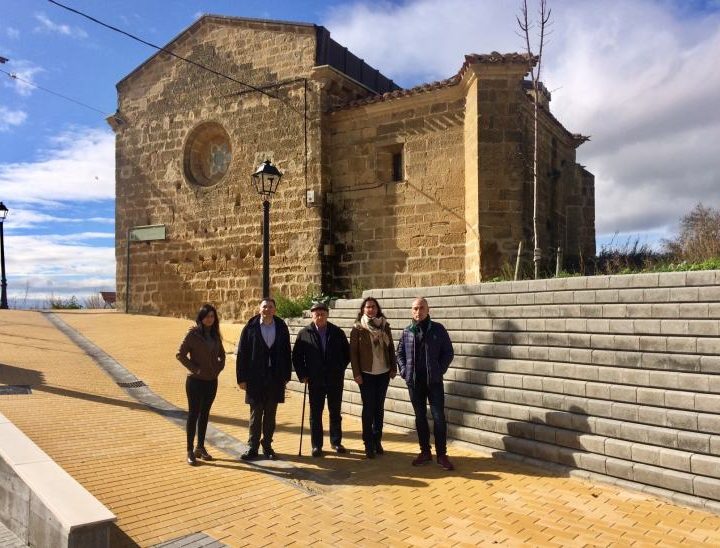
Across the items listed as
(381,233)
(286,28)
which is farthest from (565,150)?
(286,28)

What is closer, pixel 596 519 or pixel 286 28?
pixel 596 519

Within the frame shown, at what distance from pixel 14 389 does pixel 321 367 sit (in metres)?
4.68

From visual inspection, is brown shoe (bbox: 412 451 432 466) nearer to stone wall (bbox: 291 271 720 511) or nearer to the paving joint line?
stone wall (bbox: 291 271 720 511)

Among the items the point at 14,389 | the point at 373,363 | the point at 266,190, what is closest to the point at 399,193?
the point at 266,190

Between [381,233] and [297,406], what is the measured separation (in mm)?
6238

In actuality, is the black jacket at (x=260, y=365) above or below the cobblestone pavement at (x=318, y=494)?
above

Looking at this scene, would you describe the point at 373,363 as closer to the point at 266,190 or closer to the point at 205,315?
the point at 205,315

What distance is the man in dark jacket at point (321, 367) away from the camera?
21.0 ft

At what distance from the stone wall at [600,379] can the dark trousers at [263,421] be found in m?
2.07

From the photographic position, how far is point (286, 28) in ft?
51.1

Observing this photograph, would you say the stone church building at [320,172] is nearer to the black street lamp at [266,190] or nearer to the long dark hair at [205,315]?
the black street lamp at [266,190]

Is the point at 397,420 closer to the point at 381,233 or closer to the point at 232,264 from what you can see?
the point at 381,233

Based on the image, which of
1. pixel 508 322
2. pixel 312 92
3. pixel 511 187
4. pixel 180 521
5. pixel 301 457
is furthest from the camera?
pixel 312 92

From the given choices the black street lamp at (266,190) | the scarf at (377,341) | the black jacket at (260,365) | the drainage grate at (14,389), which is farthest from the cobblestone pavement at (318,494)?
the black street lamp at (266,190)
